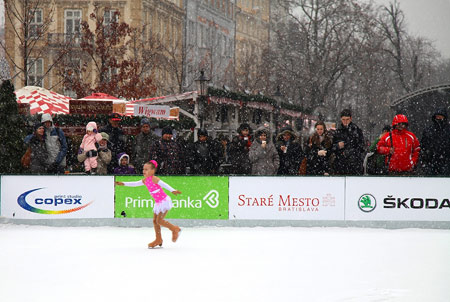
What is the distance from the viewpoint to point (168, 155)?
1509cm

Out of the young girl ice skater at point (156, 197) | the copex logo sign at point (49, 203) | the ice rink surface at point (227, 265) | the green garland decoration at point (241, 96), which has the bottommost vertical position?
the ice rink surface at point (227, 265)

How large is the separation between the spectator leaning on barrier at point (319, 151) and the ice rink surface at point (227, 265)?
125 centimetres

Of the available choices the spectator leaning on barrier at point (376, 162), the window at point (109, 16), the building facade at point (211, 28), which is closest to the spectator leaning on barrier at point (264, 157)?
the spectator leaning on barrier at point (376, 162)

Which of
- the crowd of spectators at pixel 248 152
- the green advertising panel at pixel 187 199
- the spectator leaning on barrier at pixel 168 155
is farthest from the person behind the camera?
the green advertising panel at pixel 187 199

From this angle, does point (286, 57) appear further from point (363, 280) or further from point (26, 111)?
point (363, 280)

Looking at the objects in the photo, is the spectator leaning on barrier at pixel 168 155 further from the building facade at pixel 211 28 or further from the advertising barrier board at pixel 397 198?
the building facade at pixel 211 28

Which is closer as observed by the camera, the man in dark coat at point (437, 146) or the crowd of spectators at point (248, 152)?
the man in dark coat at point (437, 146)

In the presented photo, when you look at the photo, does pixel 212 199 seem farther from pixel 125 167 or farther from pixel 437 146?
pixel 437 146

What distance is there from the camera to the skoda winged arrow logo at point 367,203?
14906mm

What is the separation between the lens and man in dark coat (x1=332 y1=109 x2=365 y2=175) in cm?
1429

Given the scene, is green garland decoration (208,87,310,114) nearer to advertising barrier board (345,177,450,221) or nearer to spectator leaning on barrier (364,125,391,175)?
spectator leaning on barrier (364,125,391,175)

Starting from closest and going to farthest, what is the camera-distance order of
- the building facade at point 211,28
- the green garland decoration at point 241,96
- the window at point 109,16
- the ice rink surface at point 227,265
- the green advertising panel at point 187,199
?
the ice rink surface at point 227,265 < the green advertising panel at point 187,199 < the green garland decoration at point 241,96 < the window at point 109,16 < the building facade at point 211,28

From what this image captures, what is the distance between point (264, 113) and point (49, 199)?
1810 cm

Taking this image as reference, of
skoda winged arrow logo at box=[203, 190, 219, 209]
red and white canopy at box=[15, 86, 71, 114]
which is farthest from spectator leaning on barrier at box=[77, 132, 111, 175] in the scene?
red and white canopy at box=[15, 86, 71, 114]
